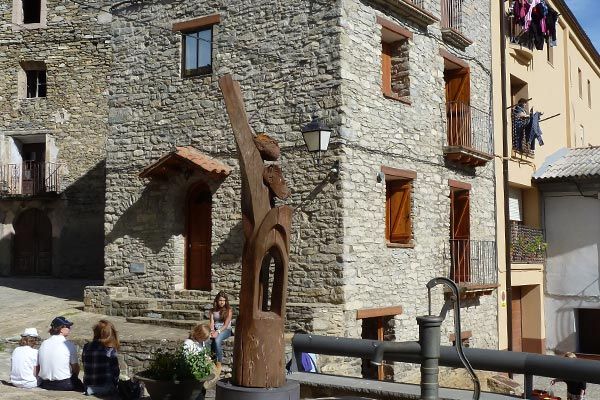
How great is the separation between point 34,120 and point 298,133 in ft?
45.7

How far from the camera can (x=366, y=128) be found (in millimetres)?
13227

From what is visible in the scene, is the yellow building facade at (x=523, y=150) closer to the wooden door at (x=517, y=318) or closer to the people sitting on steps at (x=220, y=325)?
the wooden door at (x=517, y=318)

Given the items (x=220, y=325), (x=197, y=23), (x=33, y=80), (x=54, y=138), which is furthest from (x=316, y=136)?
(x=33, y=80)

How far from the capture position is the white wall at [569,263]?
739 inches

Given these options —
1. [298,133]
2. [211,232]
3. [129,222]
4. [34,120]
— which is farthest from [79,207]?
[298,133]

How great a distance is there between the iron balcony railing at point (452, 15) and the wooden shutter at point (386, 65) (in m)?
2.02

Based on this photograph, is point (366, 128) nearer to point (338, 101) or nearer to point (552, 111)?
point (338, 101)

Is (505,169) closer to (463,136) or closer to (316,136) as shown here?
(463,136)

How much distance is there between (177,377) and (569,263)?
544 inches

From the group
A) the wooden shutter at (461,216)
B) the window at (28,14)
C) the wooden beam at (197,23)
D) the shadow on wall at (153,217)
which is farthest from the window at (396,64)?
the window at (28,14)

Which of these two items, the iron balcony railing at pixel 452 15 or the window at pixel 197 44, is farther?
the iron balcony railing at pixel 452 15

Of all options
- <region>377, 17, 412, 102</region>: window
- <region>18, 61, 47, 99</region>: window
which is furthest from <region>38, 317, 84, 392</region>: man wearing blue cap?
<region>18, 61, 47, 99</region>: window

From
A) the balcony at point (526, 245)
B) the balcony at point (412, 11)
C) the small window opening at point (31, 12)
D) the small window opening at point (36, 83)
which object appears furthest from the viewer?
the small window opening at point (31, 12)

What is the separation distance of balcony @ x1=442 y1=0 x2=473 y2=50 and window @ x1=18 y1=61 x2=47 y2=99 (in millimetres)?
14245
